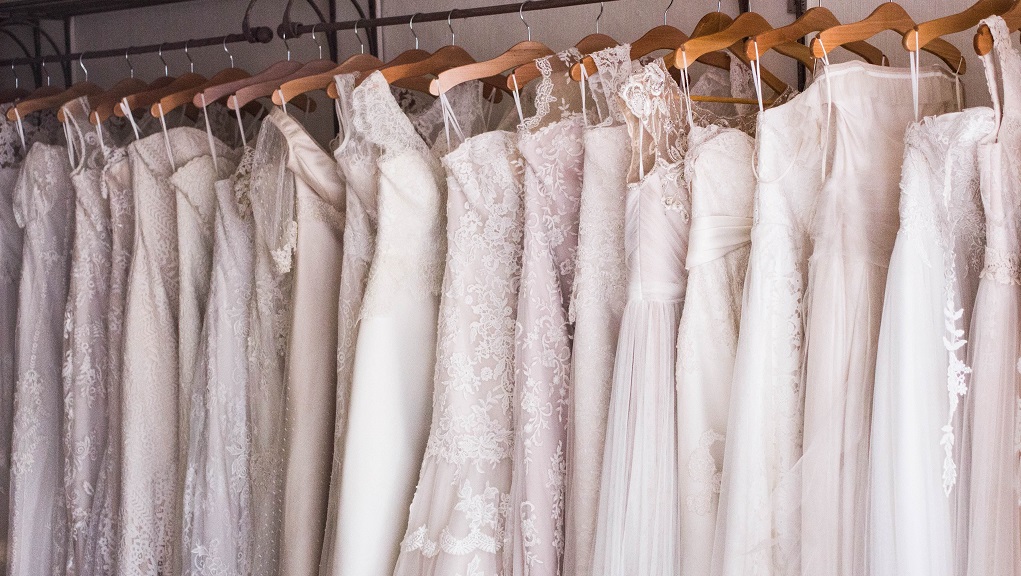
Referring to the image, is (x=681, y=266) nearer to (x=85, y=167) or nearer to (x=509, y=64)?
(x=509, y=64)

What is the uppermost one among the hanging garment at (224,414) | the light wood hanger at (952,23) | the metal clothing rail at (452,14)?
the metal clothing rail at (452,14)

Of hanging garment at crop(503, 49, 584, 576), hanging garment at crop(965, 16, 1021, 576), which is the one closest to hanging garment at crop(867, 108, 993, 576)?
hanging garment at crop(965, 16, 1021, 576)

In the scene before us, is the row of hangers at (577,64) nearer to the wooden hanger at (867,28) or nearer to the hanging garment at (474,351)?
the wooden hanger at (867,28)

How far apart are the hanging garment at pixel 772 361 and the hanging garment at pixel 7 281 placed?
55.5 inches

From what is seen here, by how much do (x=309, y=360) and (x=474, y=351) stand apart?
0.96 ft

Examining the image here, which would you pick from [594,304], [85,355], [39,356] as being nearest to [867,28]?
[594,304]

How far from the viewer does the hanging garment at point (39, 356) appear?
1729 millimetres

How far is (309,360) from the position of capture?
1481 mm

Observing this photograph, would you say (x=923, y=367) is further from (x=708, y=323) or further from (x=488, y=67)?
(x=488, y=67)

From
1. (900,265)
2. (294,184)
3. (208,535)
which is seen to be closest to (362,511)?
(208,535)

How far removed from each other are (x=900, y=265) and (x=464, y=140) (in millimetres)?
640

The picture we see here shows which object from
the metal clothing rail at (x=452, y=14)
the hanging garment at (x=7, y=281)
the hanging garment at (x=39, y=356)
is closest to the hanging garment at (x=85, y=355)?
the hanging garment at (x=39, y=356)

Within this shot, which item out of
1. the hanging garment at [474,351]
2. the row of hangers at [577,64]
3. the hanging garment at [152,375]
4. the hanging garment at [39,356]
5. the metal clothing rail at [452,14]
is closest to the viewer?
the row of hangers at [577,64]

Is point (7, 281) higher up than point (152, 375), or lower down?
higher up
